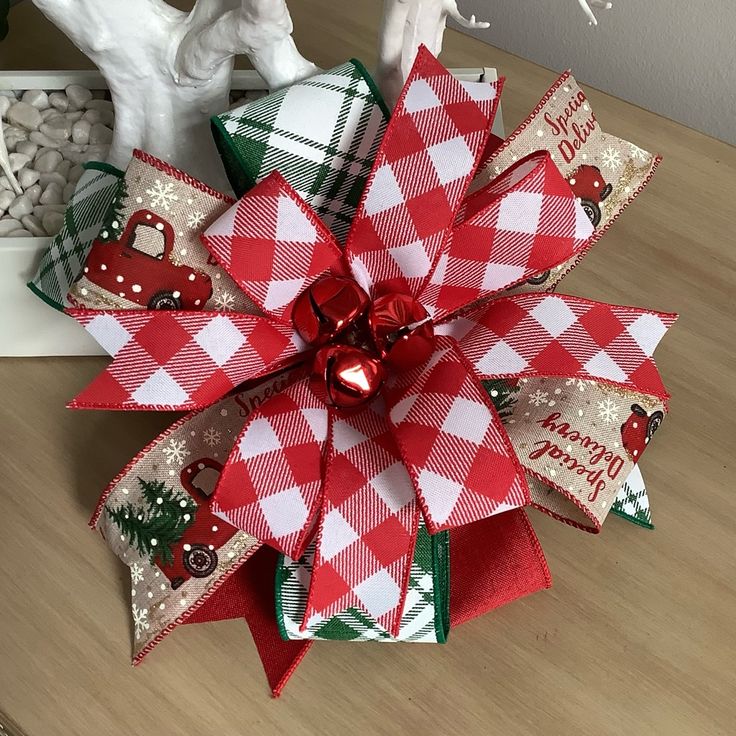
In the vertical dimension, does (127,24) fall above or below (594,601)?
above

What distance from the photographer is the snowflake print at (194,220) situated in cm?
39

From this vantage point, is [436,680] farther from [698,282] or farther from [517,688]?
[698,282]

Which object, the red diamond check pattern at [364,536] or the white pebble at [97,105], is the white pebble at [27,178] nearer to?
the white pebble at [97,105]

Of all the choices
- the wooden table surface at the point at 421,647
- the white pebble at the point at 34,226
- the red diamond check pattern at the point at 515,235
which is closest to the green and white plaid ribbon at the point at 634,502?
the wooden table surface at the point at 421,647

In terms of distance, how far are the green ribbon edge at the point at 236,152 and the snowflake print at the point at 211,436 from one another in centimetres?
12

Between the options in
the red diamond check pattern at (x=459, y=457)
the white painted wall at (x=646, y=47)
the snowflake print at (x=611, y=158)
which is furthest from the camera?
the white painted wall at (x=646, y=47)

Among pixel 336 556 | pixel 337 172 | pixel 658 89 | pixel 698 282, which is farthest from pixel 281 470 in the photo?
pixel 658 89

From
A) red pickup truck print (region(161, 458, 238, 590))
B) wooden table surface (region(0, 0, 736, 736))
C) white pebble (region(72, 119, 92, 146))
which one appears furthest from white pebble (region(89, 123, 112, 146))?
red pickup truck print (region(161, 458, 238, 590))

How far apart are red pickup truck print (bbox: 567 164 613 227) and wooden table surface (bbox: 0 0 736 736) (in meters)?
0.12

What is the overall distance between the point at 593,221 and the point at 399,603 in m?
0.21

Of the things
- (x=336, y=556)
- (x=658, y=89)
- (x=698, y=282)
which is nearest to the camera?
(x=336, y=556)

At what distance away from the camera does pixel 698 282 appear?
1.79 feet

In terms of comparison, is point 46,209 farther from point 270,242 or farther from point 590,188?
point 590,188

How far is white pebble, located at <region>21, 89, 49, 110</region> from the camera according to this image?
0.54 m
